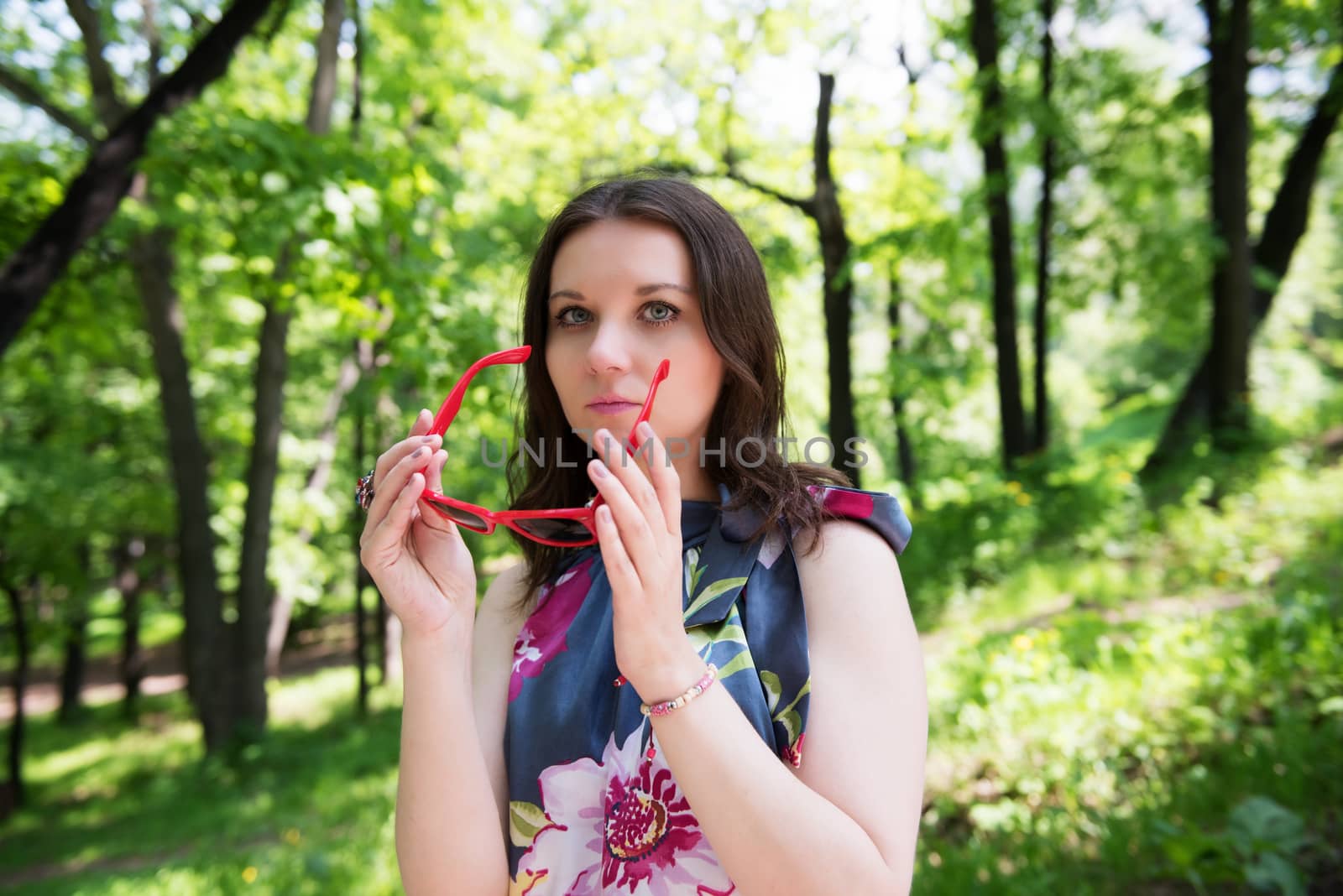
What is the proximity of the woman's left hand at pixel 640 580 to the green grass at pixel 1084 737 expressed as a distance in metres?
2.36

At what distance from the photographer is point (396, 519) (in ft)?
3.97

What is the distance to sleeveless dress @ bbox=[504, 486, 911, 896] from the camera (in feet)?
4.00

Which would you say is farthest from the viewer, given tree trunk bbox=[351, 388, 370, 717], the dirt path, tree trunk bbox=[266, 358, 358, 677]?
the dirt path

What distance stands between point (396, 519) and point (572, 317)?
1.48 ft

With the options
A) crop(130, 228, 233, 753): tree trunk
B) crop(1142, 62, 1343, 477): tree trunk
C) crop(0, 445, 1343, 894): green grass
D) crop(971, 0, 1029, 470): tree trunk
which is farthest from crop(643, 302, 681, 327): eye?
crop(1142, 62, 1343, 477): tree trunk

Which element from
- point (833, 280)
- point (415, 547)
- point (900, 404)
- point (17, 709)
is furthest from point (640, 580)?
point (17, 709)

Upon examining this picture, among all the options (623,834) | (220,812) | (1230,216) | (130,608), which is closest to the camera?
(623,834)

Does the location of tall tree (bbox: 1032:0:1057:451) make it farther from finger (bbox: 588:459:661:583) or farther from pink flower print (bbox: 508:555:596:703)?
finger (bbox: 588:459:661:583)

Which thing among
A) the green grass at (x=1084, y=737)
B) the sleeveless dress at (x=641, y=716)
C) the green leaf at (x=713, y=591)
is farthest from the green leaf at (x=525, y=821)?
the green grass at (x=1084, y=737)

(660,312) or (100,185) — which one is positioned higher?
(100,185)

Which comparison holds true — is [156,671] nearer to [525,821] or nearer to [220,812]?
[220,812]

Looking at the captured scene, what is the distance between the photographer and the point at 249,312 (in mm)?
10219

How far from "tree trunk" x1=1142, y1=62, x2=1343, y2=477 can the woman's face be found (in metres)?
8.91

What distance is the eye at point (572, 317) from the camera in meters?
1.40
